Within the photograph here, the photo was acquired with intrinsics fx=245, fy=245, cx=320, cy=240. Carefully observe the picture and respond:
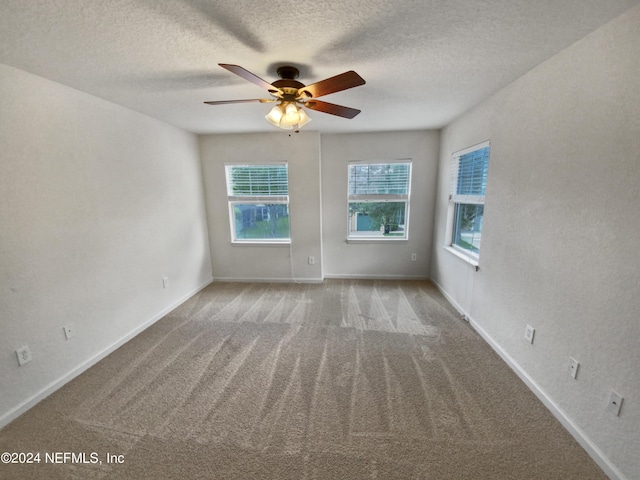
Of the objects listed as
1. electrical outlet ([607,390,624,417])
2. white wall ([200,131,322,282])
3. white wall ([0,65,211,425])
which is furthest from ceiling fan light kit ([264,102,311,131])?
electrical outlet ([607,390,624,417])

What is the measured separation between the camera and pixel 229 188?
377 centimetres

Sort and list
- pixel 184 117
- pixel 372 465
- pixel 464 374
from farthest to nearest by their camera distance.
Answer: pixel 184 117 → pixel 464 374 → pixel 372 465

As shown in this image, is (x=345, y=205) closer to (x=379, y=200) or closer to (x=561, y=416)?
(x=379, y=200)

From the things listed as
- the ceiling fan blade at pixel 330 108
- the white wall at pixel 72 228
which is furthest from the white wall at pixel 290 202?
the ceiling fan blade at pixel 330 108

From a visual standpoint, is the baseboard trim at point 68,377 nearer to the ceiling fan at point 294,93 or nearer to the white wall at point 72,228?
the white wall at point 72,228

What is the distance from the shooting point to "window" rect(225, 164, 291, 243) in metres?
3.71

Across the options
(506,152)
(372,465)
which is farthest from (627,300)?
(372,465)

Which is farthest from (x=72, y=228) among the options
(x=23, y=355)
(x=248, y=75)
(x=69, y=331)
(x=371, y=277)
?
(x=371, y=277)

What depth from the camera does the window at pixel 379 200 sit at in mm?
3705

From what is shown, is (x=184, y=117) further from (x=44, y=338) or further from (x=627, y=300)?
(x=627, y=300)

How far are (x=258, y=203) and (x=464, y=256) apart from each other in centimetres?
289

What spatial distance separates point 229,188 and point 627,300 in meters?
4.01

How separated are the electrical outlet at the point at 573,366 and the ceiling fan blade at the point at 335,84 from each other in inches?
80.1

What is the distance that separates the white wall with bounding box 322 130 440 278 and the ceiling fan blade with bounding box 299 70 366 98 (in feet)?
6.69
